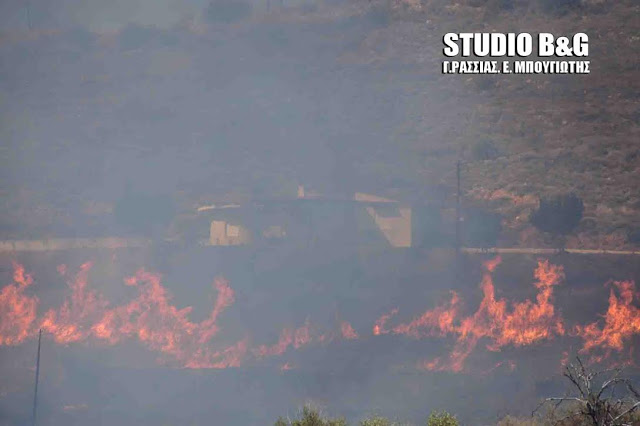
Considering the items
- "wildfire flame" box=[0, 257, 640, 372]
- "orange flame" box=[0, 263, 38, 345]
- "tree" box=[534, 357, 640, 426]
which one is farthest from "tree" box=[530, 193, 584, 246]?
"tree" box=[534, 357, 640, 426]

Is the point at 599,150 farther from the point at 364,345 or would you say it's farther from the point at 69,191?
the point at 69,191

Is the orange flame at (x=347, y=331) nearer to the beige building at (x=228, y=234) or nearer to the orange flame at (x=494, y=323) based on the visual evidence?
the orange flame at (x=494, y=323)

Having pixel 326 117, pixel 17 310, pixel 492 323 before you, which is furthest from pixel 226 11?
pixel 492 323

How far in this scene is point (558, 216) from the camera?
2965 inches

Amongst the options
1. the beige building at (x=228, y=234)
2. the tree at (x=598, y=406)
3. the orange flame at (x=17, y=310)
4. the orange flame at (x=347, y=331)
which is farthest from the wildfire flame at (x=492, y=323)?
the tree at (x=598, y=406)

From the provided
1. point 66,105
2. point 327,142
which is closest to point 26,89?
point 66,105

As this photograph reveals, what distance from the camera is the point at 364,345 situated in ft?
192

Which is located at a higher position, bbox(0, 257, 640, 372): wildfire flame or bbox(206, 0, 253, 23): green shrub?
bbox(206, 0, 253, 23): green shrub

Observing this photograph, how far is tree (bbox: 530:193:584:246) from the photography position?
75062 mm

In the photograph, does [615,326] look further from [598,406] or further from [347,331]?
[598,406]

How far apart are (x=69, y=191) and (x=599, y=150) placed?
52619mm

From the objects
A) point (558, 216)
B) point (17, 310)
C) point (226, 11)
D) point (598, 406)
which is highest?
point (226, 11)

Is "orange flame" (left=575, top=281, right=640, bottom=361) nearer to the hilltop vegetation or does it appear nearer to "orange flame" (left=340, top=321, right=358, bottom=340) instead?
the hilltop vegetation

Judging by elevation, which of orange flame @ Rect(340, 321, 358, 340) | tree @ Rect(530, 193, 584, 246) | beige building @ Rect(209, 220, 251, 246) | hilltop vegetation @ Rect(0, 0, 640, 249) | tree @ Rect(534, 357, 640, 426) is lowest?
tree @ Rect(534, 357, 640, 426)
